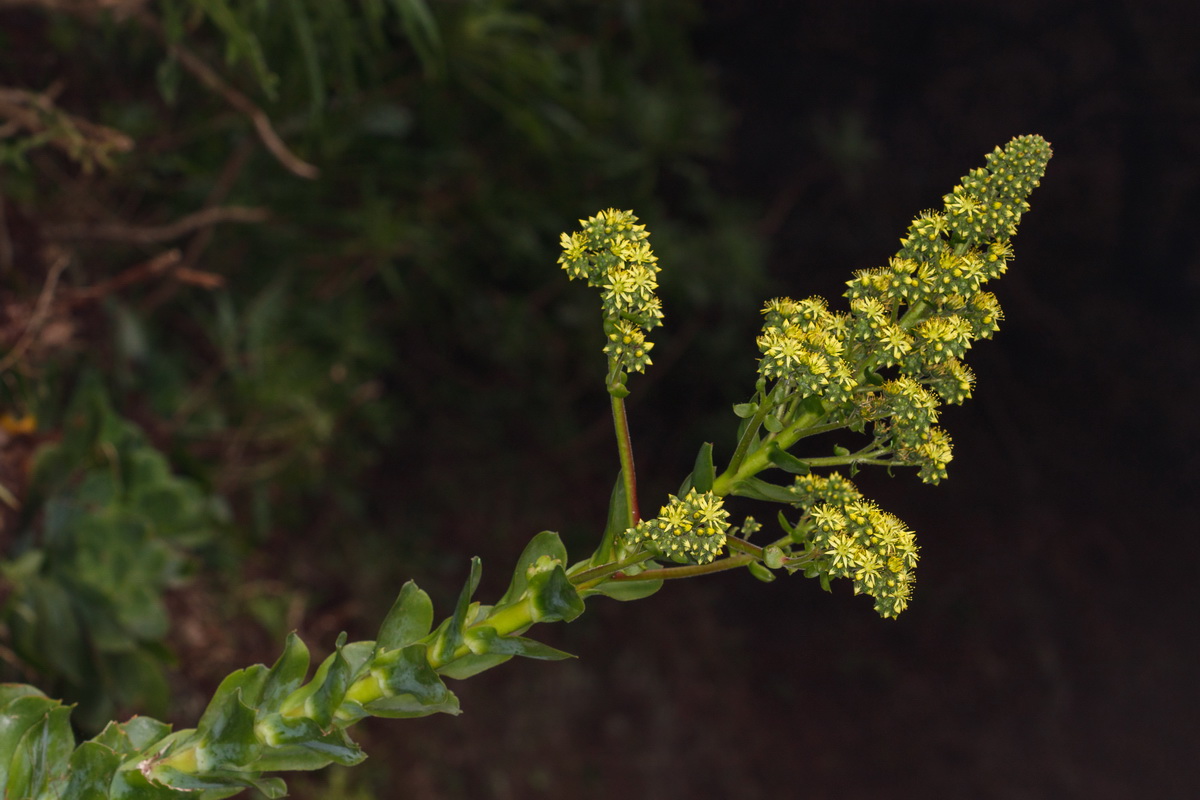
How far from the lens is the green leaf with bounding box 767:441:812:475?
792 mm

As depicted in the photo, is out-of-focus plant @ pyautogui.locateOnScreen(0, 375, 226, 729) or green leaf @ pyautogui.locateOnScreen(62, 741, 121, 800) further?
out-of-focus plant @ pyautogui.locateOnScreen(0, 375, 226, 729)

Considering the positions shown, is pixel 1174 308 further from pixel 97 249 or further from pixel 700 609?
pixel 97 249

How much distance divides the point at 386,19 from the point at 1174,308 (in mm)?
2802

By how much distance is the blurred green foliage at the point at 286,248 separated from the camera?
1.62 meters

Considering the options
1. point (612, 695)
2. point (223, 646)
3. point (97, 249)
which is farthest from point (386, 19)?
point (612, 695)

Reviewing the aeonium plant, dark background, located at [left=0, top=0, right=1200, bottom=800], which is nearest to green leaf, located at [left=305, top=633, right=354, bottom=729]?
the aeonium plant

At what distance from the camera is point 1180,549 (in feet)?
11.7

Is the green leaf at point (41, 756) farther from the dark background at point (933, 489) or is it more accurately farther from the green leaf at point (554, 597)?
the dark background at point (933, 489)

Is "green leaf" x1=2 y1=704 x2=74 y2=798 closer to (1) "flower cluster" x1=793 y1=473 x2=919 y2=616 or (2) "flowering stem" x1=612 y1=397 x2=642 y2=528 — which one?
(2) "flowering stem" x1=612 y1=397 x2=642 y2=528

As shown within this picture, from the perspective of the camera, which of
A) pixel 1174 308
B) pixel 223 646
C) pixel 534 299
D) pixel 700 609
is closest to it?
pixel 223 646

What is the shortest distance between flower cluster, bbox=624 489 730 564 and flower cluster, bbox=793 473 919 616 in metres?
0.08

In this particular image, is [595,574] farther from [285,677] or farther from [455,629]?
[285,677]

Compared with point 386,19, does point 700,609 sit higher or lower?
lower

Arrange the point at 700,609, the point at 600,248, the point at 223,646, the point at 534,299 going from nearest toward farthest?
A: 1. the point at 600,248
2. the point at 223,646
3. the point at 534,299
4. the point at 700,609
